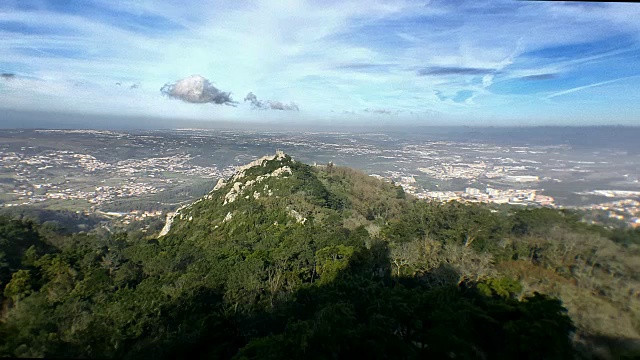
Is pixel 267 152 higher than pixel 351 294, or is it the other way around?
pixel 267 152

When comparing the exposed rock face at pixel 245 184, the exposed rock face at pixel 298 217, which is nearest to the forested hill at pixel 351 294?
the exposed rock face at pixel 298 217

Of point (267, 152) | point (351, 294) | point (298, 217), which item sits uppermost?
point (267, 152)

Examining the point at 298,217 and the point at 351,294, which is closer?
the point at 351,294

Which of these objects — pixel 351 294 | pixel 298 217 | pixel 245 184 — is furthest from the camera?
pixel 245 184

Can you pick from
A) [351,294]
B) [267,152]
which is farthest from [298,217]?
[267,152]

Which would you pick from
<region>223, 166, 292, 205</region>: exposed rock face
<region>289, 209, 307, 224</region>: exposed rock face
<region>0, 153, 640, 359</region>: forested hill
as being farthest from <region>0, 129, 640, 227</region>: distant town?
<region>223, 166, 292, 205</region>: exposed rock face

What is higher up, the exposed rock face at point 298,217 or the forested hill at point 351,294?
the forested hill at point 351,294

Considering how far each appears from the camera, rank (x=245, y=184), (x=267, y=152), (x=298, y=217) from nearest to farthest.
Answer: (x=298, y=217) → (x=245, y=184) → (x=267, y=152)

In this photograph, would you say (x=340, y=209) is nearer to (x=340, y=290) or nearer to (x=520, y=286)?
(x=340, y=290)

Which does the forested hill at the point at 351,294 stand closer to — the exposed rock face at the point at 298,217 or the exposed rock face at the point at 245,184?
the exposed rock face at the point at 298,217

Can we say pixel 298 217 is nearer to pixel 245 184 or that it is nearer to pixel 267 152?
pixel 245 184
